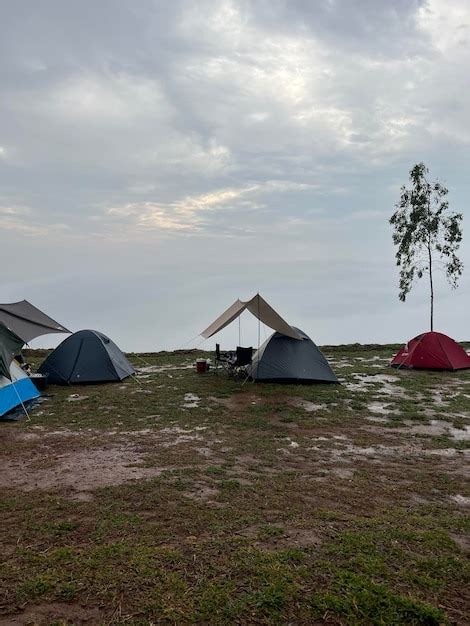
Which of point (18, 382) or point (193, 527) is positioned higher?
point (18, 382)

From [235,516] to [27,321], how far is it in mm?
12662

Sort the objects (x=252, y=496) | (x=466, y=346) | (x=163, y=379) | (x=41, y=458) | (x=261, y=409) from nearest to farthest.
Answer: (x=252, y=496)
(x=41, y=458)
(x=261, y=409)
(x=163, y=379)
(x=466, y=346)

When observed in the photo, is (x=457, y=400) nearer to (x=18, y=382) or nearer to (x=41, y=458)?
(x=41, y=458)

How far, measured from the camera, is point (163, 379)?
14.9 m

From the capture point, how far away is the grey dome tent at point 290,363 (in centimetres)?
1394

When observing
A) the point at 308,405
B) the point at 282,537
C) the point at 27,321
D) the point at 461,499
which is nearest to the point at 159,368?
the point at 27,321

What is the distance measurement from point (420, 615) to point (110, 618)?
→ 7.25 feet

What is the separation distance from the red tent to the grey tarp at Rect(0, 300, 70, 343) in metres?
12.0

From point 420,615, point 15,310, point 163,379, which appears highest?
point 15,310

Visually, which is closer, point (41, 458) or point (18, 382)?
point (41, 458)

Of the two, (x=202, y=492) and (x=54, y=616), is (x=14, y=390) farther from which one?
(x=54, y=616)

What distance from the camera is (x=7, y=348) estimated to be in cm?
1083

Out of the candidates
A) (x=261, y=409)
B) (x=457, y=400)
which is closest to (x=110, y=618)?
(x=261, y=409)

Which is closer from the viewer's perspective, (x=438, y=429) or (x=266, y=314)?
(x=438, y=429)
